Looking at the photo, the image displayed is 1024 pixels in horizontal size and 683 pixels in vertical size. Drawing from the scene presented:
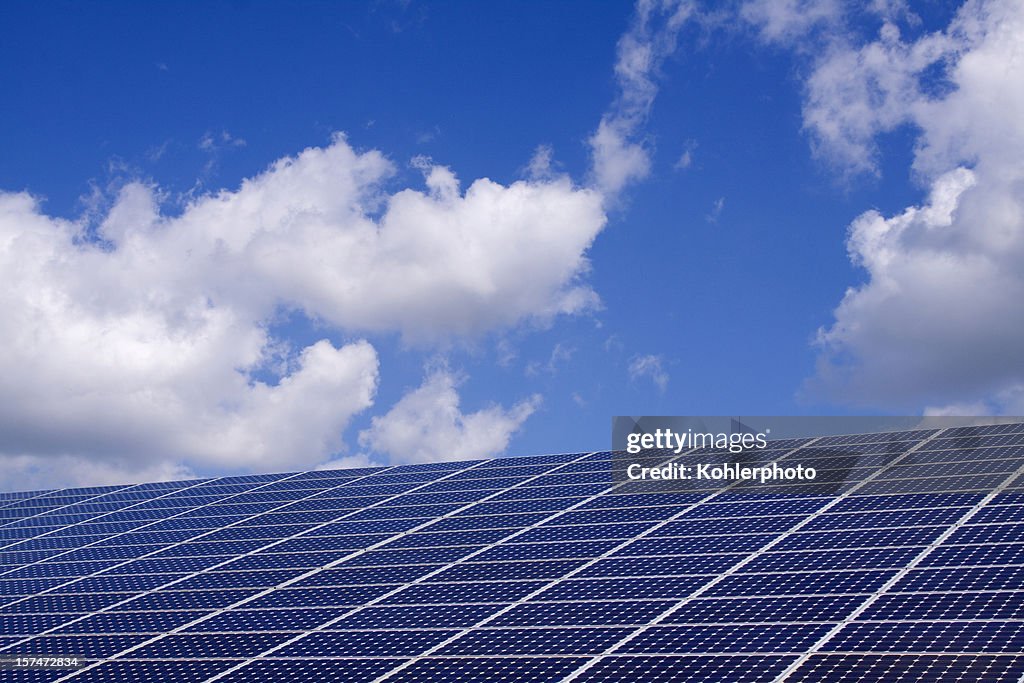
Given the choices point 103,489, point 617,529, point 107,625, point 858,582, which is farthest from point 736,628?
point 103,489

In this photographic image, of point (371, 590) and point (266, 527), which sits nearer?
point (371, 590)

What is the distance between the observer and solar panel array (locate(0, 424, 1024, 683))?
24156 millimetres

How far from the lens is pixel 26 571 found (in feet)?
133

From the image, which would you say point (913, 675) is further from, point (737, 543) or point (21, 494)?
point (21, 494)

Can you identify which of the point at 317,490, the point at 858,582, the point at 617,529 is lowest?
the point at 858,582

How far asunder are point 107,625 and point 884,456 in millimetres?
26775

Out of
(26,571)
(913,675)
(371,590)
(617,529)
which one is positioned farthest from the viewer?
(26,571)

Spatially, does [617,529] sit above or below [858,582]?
above

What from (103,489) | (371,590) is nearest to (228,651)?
(371,590)

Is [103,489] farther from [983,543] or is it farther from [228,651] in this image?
[983,543]

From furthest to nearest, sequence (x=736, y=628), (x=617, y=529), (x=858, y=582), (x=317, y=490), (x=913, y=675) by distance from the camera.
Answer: (x=317, y=490) < (x=617, y=529) < (x=858, y=582) < (x=736, y=628) < (x=913, y=675)

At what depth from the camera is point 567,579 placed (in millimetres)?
30750

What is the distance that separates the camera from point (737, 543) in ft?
105

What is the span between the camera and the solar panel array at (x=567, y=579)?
24.2 m
